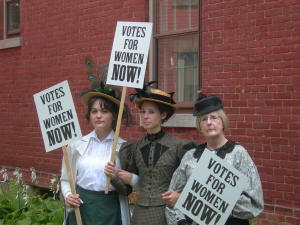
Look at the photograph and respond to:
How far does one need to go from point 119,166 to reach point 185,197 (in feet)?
3.03

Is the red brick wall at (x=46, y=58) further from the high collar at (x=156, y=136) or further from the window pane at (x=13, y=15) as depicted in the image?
the high collar at (x=156, y=136)

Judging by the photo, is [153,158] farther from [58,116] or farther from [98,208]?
[58,116]

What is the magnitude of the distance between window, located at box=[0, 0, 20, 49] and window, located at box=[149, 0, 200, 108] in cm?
355

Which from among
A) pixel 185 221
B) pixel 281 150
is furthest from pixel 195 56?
pixel 185 221

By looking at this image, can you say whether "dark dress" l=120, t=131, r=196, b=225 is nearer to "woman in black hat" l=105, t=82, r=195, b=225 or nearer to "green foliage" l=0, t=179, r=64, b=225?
"woman in black hat" l=105, t=82, r=195, b=225

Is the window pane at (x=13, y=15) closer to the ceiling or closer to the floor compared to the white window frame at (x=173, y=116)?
closer to the ceiling

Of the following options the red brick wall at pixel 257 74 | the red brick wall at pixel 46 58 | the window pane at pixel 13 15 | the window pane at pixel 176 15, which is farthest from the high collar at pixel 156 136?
the window pane at pixel 13 15

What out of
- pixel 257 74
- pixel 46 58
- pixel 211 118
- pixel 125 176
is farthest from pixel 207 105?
pixel 46 58

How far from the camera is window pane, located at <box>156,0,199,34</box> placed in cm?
701

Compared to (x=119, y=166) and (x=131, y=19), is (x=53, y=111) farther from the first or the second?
(x=131, y=19)

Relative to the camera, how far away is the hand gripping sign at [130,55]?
4355 mm

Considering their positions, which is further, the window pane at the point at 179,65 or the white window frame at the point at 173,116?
the window pane at the point at 179,65

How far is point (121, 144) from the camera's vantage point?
445 cm

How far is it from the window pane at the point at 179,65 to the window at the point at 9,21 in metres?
3.64
